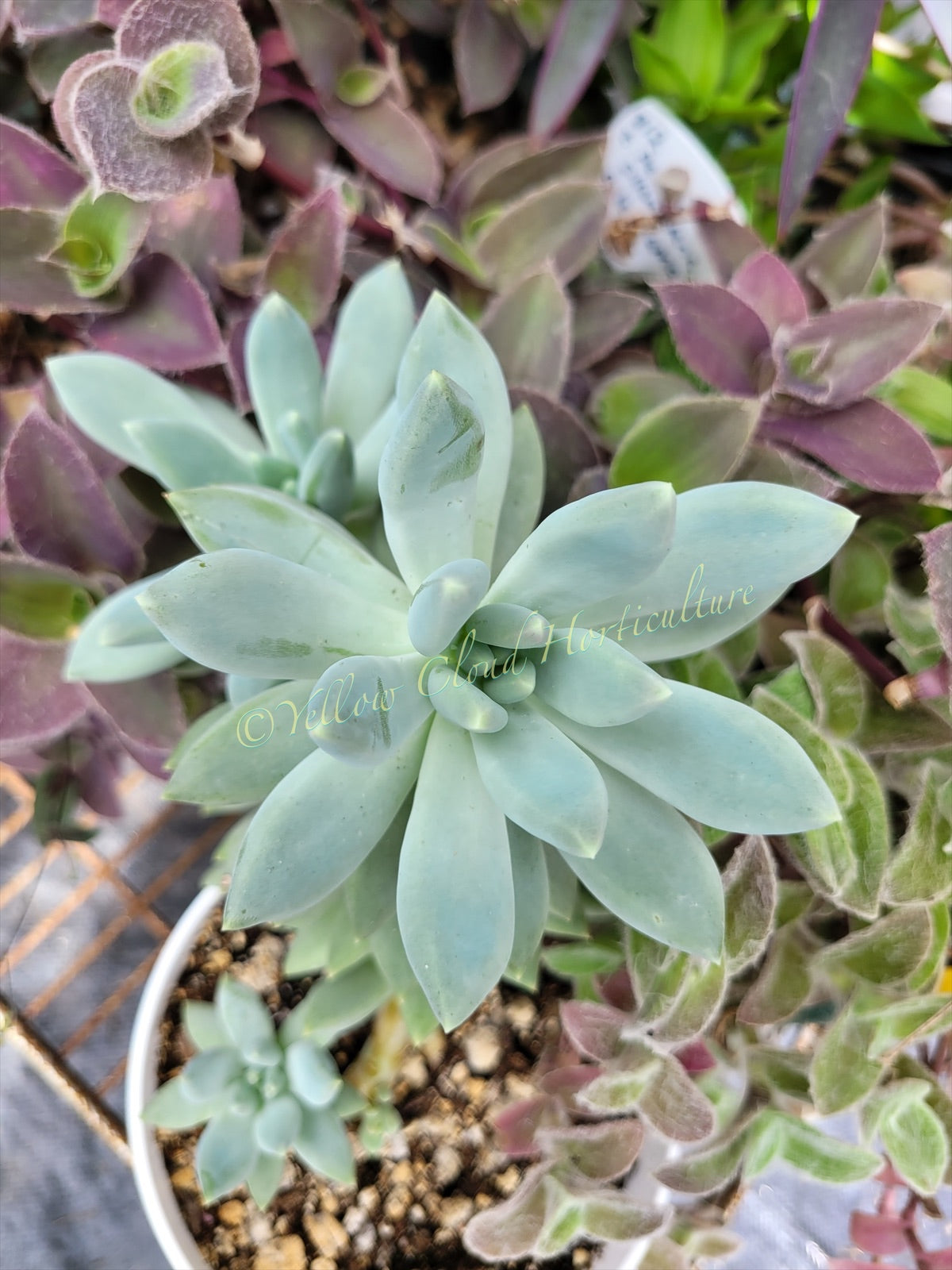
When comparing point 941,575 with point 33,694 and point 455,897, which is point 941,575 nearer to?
point 455,897

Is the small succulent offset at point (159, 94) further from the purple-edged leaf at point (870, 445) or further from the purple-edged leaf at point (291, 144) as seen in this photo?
the purple-edged leaf at point (870, 445)

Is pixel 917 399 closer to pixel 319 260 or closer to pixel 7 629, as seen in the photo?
pixel 319 260

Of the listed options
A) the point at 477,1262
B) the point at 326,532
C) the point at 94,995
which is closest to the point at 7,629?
the point at 326,532

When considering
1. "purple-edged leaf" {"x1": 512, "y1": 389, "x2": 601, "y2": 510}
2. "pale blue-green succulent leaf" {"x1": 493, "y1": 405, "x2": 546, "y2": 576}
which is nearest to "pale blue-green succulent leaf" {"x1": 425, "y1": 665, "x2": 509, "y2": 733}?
"pale blue-green succulent leaf" {"x1": 493, "y1": 405, "x2": 546, "y2": 576}

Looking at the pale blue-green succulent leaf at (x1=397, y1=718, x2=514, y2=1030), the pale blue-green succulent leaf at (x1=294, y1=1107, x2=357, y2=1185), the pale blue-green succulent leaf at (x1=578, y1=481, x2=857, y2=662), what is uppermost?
the pale blue-green succulent leaf at (x1=578, y1=481, x2=857, y2=662)

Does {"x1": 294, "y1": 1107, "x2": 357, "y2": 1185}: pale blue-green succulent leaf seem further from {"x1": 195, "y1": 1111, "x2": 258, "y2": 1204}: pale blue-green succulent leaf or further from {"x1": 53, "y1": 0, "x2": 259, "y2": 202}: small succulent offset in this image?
{"x1": 53, "y1": 0, "x2": 259, "y2": 202}: small succulent offset

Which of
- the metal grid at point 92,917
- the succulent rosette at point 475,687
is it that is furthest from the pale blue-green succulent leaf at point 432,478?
the metal grid at point 92,917

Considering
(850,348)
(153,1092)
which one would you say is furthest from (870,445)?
(153,1092)
